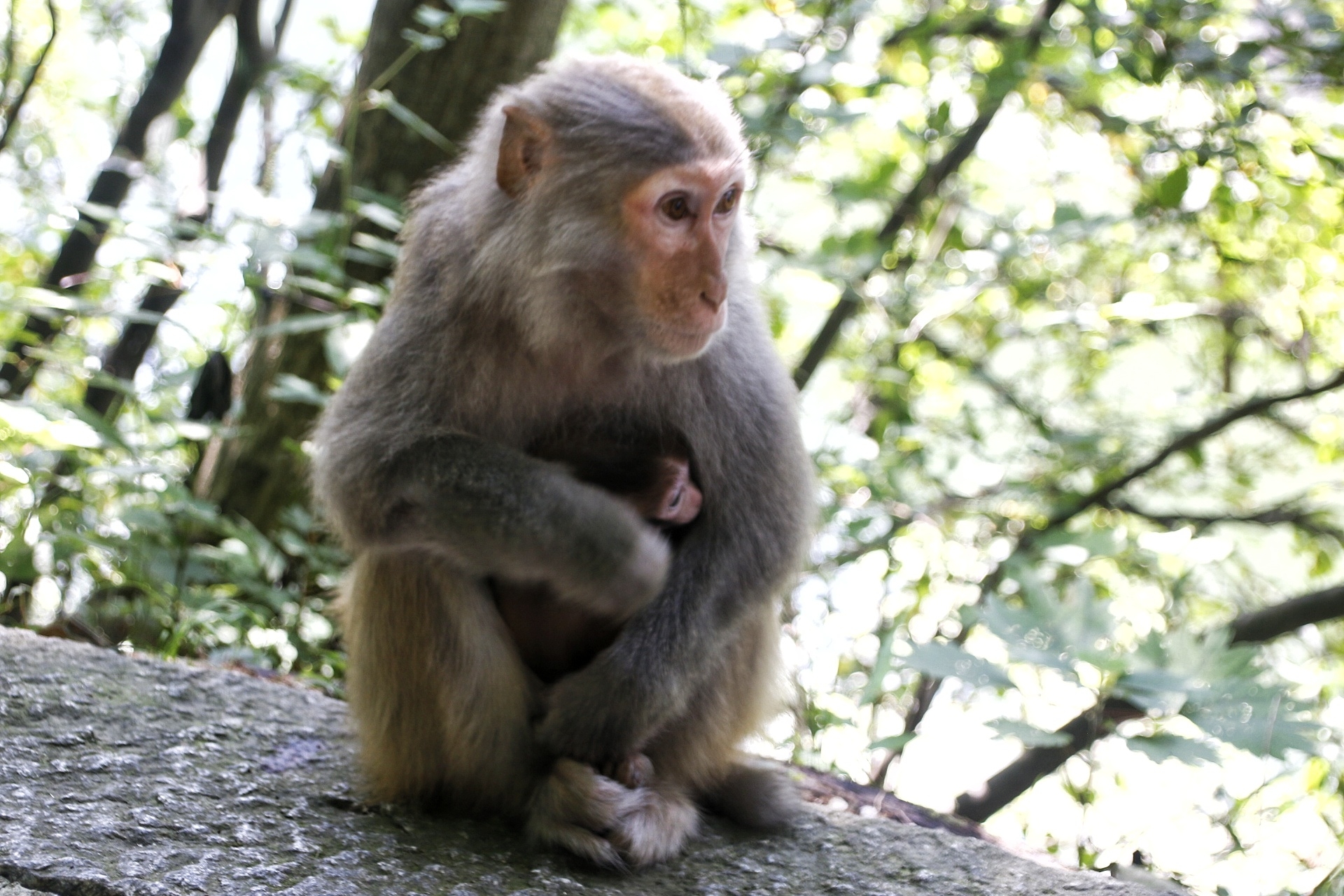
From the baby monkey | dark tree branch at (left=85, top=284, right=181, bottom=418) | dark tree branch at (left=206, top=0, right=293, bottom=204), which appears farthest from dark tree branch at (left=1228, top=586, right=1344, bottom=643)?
dark tree branch at (left=206, top=0, right=293, bottom=204)

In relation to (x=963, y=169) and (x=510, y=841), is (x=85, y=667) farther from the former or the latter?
(x=963, y=169)

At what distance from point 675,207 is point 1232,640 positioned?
3.47 metres

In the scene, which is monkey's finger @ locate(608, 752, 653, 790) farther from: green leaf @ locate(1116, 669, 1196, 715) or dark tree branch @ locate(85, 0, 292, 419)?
dark tree branch @ locate(85, 0, 292, 419)

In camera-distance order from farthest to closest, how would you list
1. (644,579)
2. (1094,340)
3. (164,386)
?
(1094,340), (164,386), (644,579)

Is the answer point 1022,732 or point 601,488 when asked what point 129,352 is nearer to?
point 601,488

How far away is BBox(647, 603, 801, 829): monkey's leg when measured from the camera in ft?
9.37

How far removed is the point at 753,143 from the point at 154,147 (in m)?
3.45

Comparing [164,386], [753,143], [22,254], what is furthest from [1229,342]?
[22,254]

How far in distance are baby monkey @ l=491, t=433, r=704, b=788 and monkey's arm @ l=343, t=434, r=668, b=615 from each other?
0.17 m

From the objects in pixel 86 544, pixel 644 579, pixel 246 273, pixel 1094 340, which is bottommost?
pixel 86 544

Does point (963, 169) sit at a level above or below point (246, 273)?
above

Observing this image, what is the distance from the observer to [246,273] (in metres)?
3.72

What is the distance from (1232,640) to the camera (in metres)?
4.88

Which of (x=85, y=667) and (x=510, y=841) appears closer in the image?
(x=510, y=841)
